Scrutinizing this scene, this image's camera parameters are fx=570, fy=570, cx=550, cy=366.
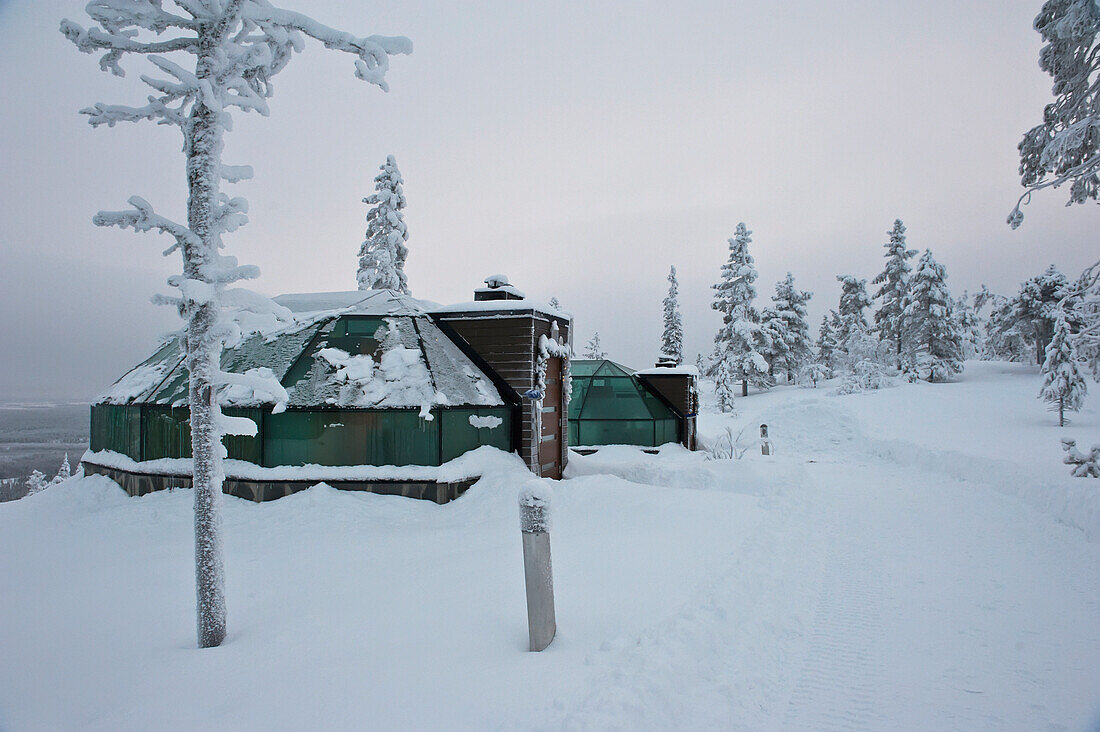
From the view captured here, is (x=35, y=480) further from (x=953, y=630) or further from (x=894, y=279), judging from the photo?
(x=894, y=279)

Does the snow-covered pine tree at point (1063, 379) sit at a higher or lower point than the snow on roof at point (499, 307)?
lower

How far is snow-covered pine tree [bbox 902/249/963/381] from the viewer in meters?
34.0

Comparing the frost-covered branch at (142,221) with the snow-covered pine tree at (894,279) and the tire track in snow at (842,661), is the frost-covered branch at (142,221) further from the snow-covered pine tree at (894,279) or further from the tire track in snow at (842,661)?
the snow-covered pine tree at (894,279)

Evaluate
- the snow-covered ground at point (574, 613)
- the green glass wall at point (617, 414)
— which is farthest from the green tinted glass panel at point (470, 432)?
the green glass wall at point (617, 414)

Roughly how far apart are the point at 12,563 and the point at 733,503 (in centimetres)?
915

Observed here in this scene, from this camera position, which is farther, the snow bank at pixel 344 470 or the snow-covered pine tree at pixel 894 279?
the snow-covered pine tree at pixel 894 279

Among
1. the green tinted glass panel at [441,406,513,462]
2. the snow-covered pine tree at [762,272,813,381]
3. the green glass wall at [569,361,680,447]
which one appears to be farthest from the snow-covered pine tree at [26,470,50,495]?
the snow-covered pine tree at [762,272,813,381]

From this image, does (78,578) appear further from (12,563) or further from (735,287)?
(735,287)

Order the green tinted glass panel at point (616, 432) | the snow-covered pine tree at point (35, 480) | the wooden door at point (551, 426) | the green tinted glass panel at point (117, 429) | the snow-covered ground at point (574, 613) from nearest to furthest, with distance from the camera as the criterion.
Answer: the snow-covered ground at point (574, 613)
the green tinted glass panel at point (117, 429)
the wooden door at point (551, 426)
the green tinted glass panel at point (616, 432)
the snow-covered pine tree at point (35, 480)

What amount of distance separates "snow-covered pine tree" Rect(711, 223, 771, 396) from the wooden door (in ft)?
84.7

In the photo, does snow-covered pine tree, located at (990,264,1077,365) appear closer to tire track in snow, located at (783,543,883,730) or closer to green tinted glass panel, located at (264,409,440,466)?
tire track in snow, located at (783,543,883,730)

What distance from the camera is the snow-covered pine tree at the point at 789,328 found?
39094 millimetres

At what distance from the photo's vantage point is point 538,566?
3951 millimetres

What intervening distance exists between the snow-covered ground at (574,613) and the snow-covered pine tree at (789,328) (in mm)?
30633
